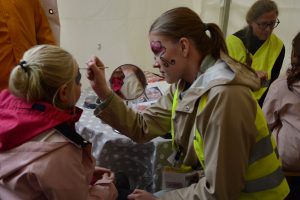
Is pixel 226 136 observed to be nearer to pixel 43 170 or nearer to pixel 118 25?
pixel 43 170

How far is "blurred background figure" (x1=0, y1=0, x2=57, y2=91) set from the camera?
160 centimetres

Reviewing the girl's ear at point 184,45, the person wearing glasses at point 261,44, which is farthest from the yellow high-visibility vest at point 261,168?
the person wearing glasses at point 261,44

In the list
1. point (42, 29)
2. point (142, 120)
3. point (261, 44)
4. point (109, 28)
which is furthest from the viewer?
point (109, 28)

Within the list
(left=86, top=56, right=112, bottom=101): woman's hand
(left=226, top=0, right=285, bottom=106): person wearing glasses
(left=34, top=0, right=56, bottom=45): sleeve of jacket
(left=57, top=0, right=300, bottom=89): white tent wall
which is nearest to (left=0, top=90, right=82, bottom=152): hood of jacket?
(left=86, top=56, right=112, bottom=101): woman's hand

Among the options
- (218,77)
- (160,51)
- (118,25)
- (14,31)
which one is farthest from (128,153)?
(118,25)

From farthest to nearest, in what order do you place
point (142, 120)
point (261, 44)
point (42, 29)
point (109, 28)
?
point (109, 28)
point (261, 44)
point (42, 29)
point (142, 120)

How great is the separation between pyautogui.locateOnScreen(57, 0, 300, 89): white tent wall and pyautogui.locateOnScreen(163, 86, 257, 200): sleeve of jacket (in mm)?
1554

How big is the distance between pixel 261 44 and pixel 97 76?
5.16ft

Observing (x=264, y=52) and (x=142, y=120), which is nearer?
(x=142, y=120)

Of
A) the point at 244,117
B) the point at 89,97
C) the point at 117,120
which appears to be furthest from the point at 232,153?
the point at 89,97

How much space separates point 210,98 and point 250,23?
1.56 m

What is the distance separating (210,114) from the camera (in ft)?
3.27

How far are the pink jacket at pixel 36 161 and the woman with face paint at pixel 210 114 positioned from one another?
0.30 m

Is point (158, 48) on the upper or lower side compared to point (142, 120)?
upper
